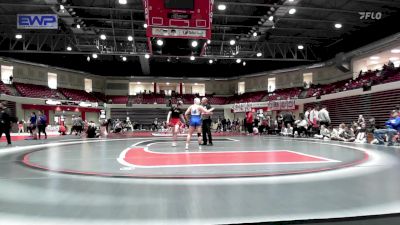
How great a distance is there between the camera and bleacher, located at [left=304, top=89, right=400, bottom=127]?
20.3 metres

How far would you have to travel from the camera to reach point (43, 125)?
53.6 feet

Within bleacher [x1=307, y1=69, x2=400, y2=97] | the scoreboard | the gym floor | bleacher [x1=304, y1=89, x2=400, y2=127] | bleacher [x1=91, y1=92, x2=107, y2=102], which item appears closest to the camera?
the gym floor

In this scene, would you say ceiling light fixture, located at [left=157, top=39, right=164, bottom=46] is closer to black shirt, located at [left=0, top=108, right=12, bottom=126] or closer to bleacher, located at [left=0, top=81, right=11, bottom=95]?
black shirt, located at [left=0, top=108, right=12, bottom=126]

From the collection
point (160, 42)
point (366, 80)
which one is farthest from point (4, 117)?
point (366, 80)

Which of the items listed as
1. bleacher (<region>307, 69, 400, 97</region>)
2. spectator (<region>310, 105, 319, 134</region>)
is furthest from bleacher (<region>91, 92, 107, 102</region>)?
spectator (<region>310, 105, 319, 134</region>)

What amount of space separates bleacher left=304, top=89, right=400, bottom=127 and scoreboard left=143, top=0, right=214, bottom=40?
14.6m

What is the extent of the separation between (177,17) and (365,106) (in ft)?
56.7

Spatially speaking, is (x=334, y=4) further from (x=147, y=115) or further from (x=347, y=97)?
(x=147, y=115)

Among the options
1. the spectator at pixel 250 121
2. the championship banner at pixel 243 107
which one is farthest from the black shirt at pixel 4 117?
the championship banner at pixel 243 107

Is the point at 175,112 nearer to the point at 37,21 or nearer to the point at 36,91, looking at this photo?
the point at 37,21

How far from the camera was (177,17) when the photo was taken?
1115 centimetres

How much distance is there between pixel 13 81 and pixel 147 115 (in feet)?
54.3

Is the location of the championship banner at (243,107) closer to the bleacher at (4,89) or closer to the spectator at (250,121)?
the spectator at (250,121)

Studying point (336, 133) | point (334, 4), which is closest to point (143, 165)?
point (336, 133)
